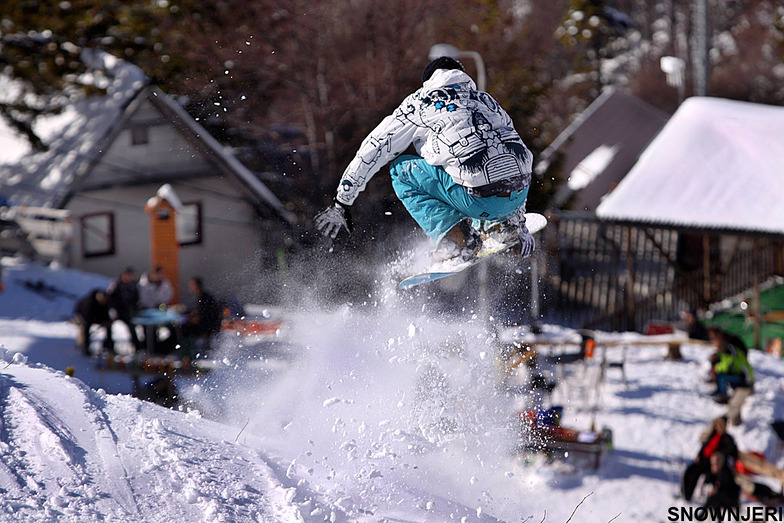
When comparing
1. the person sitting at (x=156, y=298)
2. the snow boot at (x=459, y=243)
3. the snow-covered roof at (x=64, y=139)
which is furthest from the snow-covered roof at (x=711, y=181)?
the snow-covered roof at (x=64, y=139)

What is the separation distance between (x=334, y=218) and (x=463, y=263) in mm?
758

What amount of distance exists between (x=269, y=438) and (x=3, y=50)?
11.7 meters

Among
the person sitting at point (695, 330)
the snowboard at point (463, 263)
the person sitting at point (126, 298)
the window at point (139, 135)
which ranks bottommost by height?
the person sitting at point (695, 330)

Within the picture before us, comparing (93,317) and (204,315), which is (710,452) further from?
(93,317)

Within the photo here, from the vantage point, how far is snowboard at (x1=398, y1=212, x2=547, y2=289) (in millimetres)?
3867

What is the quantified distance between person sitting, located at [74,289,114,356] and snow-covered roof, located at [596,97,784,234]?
659cm

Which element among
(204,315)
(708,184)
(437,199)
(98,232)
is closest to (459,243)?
(437,199)

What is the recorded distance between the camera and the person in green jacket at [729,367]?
8.51 m

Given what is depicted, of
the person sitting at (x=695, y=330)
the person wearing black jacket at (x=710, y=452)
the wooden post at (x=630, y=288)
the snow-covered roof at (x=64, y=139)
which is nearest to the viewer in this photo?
the person wearing black jacket at (x=710, y=452)

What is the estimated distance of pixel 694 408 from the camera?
860cm

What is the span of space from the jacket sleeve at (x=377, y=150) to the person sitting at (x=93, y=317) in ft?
12.7

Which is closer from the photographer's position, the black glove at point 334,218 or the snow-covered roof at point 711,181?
the black glove at point 334,218

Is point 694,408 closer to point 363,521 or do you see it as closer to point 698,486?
point 698,486

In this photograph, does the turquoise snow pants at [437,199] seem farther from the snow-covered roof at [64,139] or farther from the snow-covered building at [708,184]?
the snow-covered roof at [64,139]
